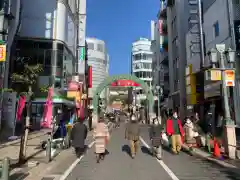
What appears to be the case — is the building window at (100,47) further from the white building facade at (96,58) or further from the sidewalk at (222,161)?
the sidewalk at (222,161)

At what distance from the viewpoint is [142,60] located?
93.2 metres

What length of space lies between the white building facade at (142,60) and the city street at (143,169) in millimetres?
79901

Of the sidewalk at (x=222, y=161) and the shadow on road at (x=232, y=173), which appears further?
the sidewalk at (x=222, y=161)

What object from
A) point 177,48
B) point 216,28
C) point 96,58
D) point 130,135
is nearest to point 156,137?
point 130,135

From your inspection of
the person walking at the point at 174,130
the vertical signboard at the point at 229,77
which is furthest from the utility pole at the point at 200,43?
the person walking at the point at 174,130

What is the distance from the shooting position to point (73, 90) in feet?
113

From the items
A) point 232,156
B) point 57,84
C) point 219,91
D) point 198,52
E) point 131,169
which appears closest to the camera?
point 131,169

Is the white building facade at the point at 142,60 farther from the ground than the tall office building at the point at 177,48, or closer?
farther from the ground

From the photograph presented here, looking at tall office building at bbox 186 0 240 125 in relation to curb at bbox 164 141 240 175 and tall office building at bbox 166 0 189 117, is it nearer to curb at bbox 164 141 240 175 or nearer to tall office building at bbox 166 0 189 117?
curb at bbox 164 141 240 175

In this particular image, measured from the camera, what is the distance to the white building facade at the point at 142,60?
9188 centimetres

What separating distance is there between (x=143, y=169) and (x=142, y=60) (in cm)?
8590

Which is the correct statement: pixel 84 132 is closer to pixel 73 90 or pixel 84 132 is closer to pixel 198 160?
pixel 198 160

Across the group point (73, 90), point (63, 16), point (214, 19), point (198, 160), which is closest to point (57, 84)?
point (73, 90)

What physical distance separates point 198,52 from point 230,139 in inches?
586
